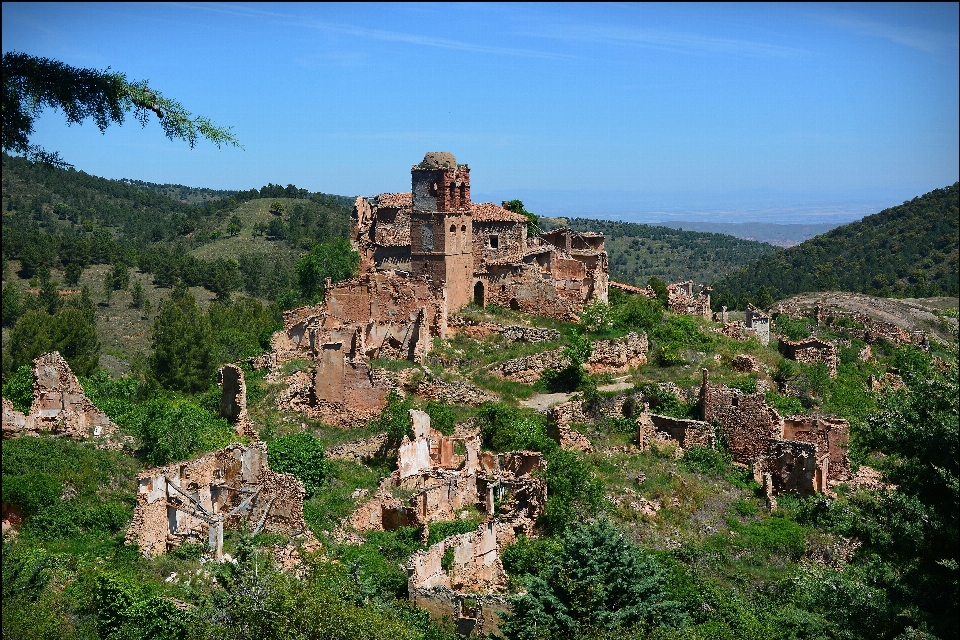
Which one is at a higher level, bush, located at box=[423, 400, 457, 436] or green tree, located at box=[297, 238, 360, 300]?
green tree, located at box=[297, 238, 360, 300]

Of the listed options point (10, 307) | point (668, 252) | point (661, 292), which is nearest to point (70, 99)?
point (661, 292)

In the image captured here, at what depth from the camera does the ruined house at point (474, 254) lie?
102 feet

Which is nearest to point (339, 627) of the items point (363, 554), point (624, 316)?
point (363, 554)

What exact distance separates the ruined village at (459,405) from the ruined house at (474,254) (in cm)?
7

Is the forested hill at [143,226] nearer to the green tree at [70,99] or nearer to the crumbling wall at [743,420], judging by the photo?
the crumbling wall at [743,420]

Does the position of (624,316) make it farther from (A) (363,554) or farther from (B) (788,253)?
(B) (788,253)

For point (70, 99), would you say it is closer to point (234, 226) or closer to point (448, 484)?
point (448, 484)

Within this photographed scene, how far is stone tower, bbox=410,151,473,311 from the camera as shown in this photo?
30797 millimetres

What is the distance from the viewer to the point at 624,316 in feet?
104

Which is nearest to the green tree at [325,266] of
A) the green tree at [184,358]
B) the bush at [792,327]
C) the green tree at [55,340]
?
the green tree at [184,358]

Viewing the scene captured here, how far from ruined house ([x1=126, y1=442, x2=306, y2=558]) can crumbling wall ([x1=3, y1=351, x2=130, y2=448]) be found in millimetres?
2823

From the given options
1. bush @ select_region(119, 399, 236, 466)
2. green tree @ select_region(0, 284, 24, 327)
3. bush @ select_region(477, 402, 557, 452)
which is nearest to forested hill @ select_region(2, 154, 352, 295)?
green tree @ select_region(0, 284, 24, 327)

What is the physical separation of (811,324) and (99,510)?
118ft

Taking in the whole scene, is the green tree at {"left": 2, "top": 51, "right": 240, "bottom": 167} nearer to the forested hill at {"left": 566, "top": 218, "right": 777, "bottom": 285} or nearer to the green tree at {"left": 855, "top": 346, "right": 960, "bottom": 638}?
the green tree at {"left": 855, "top": 346, "right": 960, "bottom": 638}
